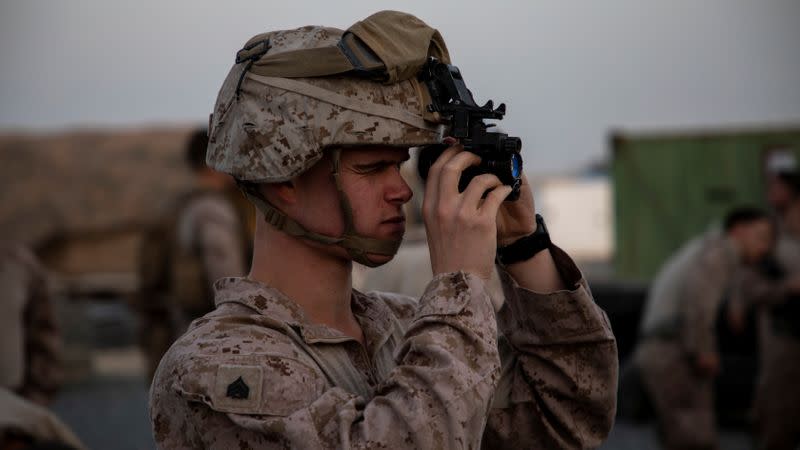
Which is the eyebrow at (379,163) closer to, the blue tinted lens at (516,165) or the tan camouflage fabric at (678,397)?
the blue tinted lens at (516,165)

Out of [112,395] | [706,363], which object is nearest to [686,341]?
[706,363]

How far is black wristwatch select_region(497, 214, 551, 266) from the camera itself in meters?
2.39

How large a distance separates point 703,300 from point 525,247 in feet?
17.8

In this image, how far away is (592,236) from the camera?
966 inches

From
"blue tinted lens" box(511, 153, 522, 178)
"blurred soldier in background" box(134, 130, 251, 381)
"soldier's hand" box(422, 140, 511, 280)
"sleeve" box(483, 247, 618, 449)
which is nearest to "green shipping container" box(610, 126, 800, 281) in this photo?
"blurred soldier in background" box(134, 130, 251, 381)

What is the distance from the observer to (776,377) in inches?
305

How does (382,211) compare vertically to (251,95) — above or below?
below

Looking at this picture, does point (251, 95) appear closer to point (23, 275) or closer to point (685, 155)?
point (23, 275)

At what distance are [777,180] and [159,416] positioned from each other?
7460 millimetres

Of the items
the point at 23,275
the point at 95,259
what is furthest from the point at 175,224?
the point at 95,259

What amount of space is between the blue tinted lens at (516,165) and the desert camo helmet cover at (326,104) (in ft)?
0.49

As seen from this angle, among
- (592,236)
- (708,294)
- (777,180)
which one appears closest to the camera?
(708,294)

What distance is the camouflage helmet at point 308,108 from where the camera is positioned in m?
2.21

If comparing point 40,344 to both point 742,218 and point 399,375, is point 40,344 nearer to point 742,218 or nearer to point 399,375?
point 399,375
